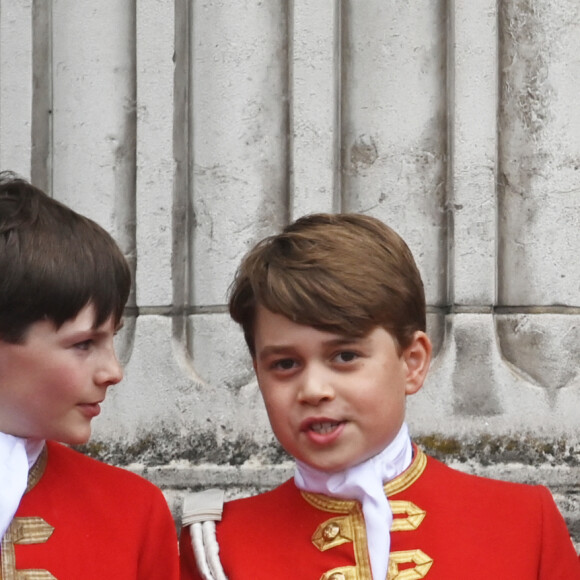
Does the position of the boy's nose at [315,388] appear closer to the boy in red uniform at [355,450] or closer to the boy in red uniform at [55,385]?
the boy in red uniform at [355,450]

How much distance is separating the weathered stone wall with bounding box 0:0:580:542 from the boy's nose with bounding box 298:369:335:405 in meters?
0.80

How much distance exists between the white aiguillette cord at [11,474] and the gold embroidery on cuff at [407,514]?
62 centimetres

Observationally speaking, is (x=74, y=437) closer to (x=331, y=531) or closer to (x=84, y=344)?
(x=84, y=344)

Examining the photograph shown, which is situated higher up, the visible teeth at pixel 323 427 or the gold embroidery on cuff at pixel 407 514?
the visible teeth at pixel 323 427

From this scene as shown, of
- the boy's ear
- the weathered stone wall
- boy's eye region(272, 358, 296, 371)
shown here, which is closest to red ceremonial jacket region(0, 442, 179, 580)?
boy's eye region(272, 358, 296, 371)

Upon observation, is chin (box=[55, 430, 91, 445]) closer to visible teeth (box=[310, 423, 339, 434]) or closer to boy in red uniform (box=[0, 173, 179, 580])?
boy in red uniform (box=[0, 173, 179, 580])

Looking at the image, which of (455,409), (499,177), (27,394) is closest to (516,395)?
(455,409)

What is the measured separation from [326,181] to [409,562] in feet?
3.49

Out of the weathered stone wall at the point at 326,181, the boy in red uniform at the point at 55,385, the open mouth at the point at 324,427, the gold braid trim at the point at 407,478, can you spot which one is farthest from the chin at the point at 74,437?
the weathered stone wall at the point at 326,181

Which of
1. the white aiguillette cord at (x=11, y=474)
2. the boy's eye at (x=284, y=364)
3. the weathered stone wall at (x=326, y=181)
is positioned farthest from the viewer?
the weathered stone wall at (x=326, y=181)

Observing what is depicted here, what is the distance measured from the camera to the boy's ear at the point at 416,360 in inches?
78.9

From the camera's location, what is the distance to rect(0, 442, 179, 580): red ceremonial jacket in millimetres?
1883

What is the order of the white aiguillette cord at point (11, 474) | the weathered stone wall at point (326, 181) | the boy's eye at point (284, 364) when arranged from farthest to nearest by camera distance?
1. the weathered stone wall at point (326, 181)
2. the boy's eye at point (284, 364)
3. the white aiguillette cord at point (11, 474)

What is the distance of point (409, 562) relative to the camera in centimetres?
193
